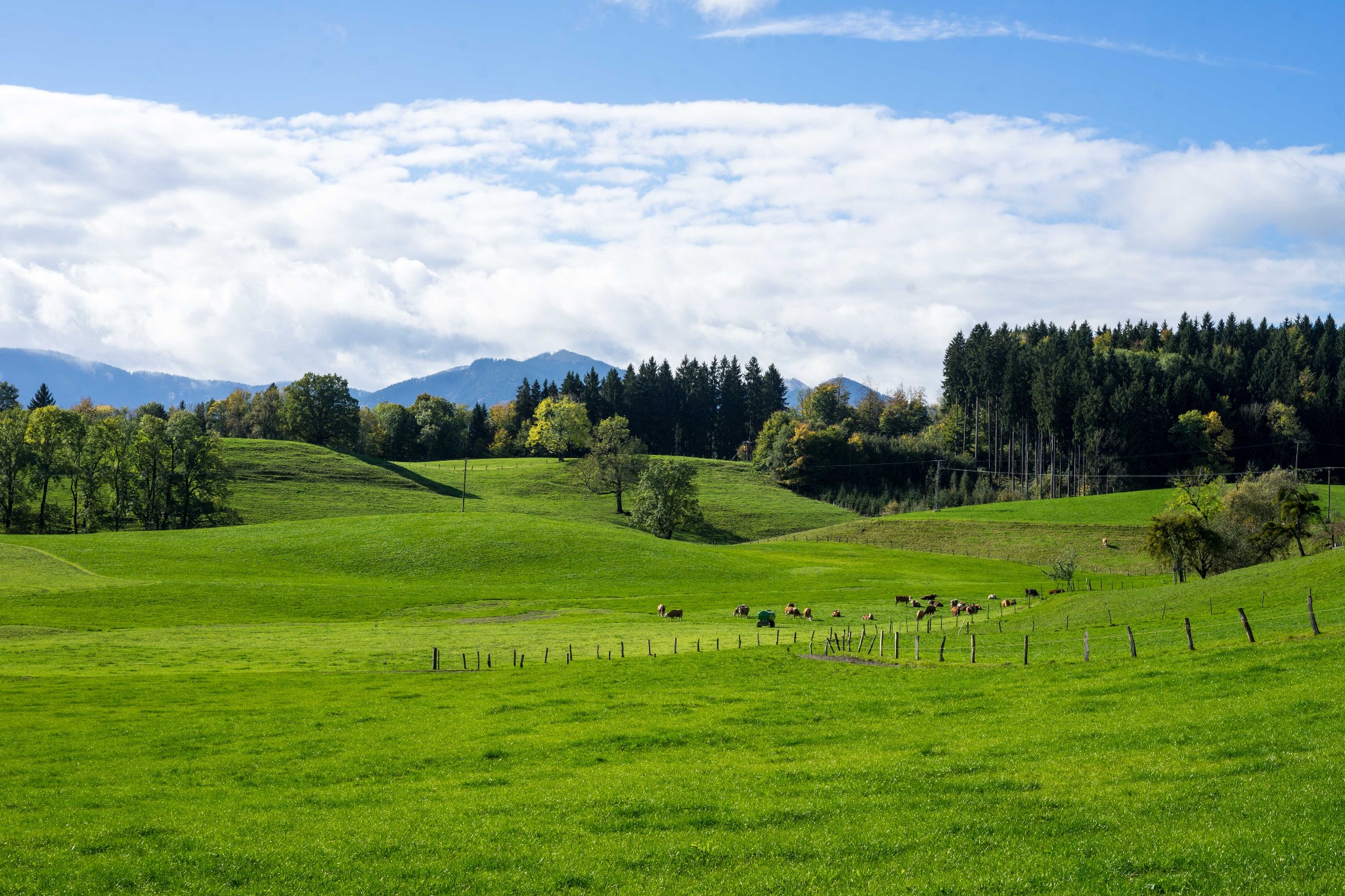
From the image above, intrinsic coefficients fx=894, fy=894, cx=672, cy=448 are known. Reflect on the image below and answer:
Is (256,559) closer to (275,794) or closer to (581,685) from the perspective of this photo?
(581,685)

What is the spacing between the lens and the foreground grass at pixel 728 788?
16688 mm

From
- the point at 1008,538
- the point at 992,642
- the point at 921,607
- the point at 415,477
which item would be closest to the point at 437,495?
the point at 415,477

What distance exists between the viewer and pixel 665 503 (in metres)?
144

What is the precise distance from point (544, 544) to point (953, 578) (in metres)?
48.4

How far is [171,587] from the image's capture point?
82.7m

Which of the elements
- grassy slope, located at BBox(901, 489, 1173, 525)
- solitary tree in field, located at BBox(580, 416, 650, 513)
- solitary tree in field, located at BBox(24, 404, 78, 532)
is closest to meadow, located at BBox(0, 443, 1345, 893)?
solitary tree in field, located at BBox(24, 404, 78, 532)

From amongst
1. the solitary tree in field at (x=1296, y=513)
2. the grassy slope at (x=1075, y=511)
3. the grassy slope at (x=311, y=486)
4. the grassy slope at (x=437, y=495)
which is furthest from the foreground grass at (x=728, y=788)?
the grassy slope at (x=437, y=495)

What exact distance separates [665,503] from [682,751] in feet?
379

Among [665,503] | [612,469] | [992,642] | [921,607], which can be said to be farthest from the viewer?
[612,469]

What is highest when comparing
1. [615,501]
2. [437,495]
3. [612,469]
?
[612,469]

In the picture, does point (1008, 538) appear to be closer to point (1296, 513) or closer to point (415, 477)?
point (1296, 513)

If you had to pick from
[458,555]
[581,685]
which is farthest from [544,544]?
[581,685]

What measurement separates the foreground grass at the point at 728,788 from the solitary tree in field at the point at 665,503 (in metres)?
105

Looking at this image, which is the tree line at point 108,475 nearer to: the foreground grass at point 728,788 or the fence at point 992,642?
the fence at point 992,642
